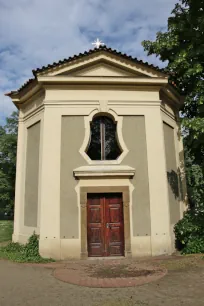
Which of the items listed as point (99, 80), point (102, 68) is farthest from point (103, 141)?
point (102, 68)

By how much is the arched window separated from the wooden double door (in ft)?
4.81

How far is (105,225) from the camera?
980 cm

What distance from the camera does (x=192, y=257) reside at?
887 cm

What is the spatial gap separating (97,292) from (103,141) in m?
5.79

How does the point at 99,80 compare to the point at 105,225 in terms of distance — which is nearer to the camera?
the point at 105,225

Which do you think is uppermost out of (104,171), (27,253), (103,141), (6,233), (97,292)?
(103,141)

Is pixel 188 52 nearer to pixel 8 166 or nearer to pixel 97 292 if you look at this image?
pixel 97 292

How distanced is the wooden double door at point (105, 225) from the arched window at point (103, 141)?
147cm

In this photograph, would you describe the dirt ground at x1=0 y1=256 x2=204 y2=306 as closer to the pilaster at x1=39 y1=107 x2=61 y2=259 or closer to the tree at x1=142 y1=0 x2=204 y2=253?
the pilaster at x1=39 y1=107 x2=61 y2=259

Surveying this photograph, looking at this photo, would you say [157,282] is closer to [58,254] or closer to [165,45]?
[58,254]

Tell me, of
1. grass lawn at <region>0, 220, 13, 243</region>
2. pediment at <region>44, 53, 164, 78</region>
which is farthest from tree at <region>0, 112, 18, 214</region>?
pediment at <region>44, 53, 164, 78</region>

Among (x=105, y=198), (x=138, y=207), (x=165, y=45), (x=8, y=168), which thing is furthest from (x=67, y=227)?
(x=8, y=168)

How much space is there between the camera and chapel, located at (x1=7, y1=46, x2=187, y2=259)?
9609 mm

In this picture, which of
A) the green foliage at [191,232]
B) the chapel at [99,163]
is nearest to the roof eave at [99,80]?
the chapel at [99,163]
